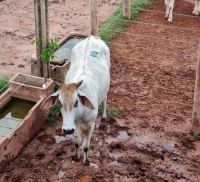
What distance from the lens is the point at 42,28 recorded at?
672 cm

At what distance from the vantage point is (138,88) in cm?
776

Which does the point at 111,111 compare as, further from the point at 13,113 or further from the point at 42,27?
the point at 42,27

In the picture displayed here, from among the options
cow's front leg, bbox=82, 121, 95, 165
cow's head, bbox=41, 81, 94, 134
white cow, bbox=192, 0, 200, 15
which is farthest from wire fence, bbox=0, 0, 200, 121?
cow's head, bbox=41, 81, 94, 134

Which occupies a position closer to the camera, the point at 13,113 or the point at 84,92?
the point at 84,92

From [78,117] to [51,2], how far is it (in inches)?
316

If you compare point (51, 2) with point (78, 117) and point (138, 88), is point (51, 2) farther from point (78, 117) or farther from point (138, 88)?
point (78, 117)

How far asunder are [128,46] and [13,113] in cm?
387

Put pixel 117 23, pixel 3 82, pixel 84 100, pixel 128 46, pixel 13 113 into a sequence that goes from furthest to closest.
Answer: pixel 117 23 → pixel 128 46 → pixel 3 82 → pixel 13 113 → pixel 84 100

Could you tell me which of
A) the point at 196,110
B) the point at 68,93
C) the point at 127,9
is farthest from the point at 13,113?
the point at 127,9

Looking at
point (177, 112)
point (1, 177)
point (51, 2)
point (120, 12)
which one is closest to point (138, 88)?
point (177, 112)

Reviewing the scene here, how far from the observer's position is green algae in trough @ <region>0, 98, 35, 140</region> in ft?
20.7

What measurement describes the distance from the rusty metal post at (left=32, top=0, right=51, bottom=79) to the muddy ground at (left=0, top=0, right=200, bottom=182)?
1.01 meters

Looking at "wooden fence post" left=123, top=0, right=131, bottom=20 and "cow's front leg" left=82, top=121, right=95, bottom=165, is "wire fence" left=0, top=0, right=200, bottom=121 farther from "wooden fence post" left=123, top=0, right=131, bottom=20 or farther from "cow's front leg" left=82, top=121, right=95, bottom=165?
"cow's front leg" left=82, top=121, right=95, bottom=165

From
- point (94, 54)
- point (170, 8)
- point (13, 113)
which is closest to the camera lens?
point (94, 54)
